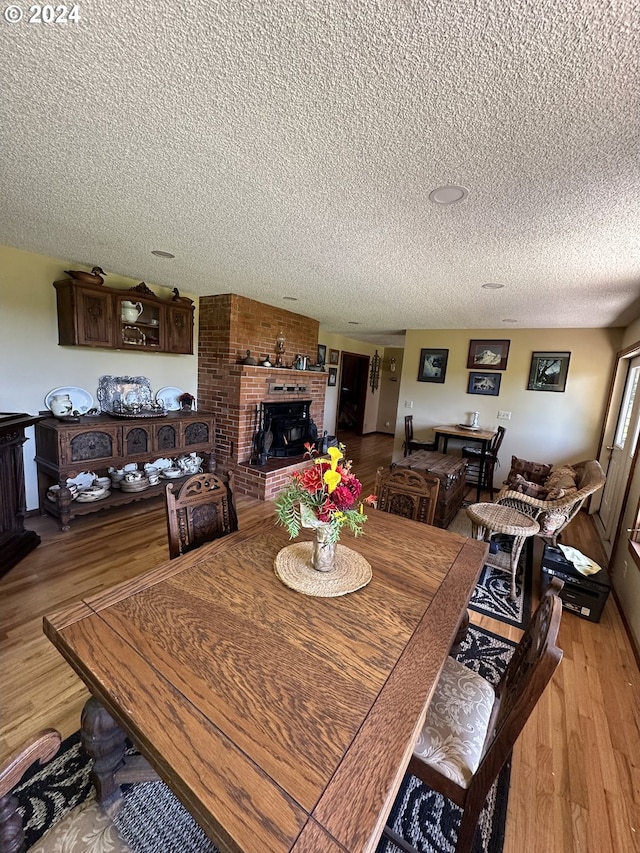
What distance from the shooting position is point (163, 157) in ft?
4.58

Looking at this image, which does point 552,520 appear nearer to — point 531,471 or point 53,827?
point 531,471

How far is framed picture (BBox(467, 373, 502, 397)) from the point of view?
16.8ft

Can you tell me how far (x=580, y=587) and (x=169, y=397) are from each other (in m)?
4.25

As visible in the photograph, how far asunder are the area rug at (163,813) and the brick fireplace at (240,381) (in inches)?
Result: 108

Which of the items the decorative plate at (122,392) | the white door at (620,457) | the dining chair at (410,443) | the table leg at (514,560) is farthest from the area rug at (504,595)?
the decorative plate at (122,392)

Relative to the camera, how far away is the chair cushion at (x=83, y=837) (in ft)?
2.48

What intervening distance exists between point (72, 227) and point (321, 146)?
1.89 m

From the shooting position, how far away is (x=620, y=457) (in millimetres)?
3514

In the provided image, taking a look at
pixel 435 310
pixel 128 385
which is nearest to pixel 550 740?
pixel 435 310

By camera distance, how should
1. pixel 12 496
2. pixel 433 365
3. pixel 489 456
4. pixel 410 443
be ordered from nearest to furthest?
pixel 12 496 → pixel 489 456 → pixel 410 443 → pixel 433 365

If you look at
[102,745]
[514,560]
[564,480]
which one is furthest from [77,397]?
[564,480]

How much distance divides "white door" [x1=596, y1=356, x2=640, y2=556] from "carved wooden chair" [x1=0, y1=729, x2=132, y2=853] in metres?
3.71

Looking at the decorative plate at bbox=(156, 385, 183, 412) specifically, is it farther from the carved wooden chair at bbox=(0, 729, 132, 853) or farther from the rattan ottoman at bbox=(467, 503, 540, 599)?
the carved wooden chair at bbox=(0, 729, 132, 853)

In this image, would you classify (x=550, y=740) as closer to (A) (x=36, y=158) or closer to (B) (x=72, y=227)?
(A) (x=36, y=158)
